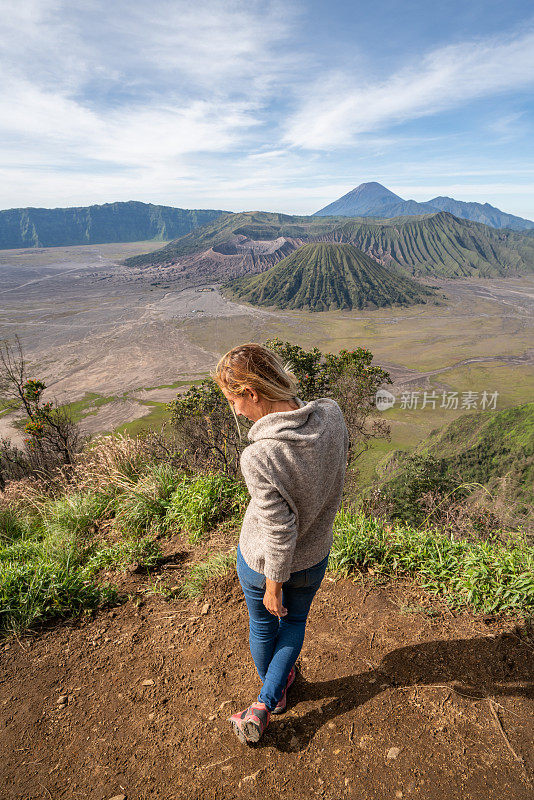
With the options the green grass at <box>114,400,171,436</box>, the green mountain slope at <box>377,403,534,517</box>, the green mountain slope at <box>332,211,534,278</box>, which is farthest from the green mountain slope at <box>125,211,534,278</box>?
the green mountain slope at <box>377,403,534,517</box>

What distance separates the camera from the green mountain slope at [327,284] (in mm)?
111125

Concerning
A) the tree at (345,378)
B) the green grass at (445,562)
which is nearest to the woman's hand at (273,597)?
the green grass at (445,562)

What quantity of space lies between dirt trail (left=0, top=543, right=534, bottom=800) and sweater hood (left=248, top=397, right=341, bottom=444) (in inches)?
58.3

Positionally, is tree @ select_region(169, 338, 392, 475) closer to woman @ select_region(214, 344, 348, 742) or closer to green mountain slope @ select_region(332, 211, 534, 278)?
woman @ select_region(214, 344, 348, 742)

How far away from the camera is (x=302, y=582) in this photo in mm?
1643

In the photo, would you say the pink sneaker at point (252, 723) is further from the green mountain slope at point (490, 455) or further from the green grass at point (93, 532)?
the green mountain slope at point (490, 455)

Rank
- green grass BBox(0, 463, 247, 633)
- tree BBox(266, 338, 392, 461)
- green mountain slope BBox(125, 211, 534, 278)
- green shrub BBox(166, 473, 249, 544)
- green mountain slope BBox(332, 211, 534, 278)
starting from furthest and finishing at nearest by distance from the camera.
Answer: green mountain slope BBox(125, 211, 534, 278) < green mountain slope BBox(332, 211, 534, 278) < tree BBox(266, 338, 392, 461) < green shrub BBox(166, 473, 249, 544) < green grass BBox(0, 463, 247, 633)

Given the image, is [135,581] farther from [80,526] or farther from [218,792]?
[218,792]

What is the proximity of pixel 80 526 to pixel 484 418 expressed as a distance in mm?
17431

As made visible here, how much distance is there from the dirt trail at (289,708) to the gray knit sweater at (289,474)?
3.06 ft

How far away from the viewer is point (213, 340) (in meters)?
76.6

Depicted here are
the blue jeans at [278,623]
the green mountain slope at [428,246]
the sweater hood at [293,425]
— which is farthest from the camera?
the green mountain slope at [428,246]

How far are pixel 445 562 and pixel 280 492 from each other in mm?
1848

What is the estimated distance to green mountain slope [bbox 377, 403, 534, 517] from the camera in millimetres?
12461
